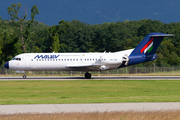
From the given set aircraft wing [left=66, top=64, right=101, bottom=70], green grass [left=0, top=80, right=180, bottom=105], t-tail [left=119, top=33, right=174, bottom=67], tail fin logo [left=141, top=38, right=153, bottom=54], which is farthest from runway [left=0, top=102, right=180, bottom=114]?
tail fin logo [left=141, top=38, right=153, bottom=54]

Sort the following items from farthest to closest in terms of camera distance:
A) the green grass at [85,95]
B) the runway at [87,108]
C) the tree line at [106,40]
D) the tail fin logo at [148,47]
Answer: the tree line at [106,40], the tail fin logo at [148,47], the green grass at [85,95], the runway at [87,108]

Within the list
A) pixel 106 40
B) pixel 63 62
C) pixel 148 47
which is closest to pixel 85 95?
pixel 63 62

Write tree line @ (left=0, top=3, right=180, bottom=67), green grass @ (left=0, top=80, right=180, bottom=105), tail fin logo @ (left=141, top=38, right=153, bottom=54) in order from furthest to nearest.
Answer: tree line @ (left=0, top=3, right=180, bottom=67)
tail fin logo @ (left=141, top=38, right=153, bottom=54)
green grass @ (left=0, top=80, right=180, bottom=105)

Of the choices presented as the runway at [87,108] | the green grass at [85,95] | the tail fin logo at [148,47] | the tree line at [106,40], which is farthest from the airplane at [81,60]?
the tree line at [106,40]

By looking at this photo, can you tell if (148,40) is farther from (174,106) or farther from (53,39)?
(53,39)

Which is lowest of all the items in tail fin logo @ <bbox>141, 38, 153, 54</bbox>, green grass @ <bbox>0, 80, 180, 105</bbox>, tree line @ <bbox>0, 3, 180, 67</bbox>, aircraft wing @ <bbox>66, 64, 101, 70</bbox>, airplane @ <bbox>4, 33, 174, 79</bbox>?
green grass @ <bbox>0, 80, 180, 105</bbox>

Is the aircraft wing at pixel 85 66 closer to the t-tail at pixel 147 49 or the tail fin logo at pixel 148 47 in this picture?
the t-tail at pixel 147 49

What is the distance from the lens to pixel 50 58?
147ft

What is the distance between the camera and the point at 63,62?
148ft

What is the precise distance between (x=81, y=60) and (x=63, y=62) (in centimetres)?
288

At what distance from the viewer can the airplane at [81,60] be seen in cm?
4478

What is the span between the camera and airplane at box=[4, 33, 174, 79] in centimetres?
4478

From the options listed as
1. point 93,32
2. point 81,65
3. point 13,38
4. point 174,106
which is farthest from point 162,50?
point 174,106

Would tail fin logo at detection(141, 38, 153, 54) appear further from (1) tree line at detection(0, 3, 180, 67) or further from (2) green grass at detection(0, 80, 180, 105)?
(1) tree line at detection(0, 3, 180, 67)
